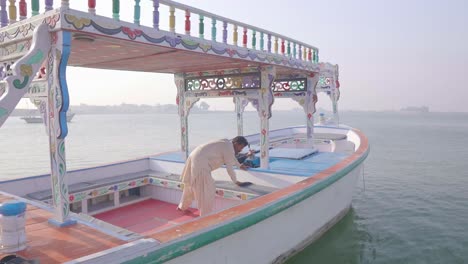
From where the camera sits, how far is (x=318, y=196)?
555 cm

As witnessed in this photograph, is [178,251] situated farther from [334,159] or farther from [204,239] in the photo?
[334,159]

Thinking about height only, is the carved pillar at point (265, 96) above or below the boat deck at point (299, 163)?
above

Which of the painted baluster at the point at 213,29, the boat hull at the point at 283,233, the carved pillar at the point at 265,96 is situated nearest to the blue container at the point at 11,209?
the boat hull at the point at 283,233

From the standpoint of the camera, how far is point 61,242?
3.13 meters

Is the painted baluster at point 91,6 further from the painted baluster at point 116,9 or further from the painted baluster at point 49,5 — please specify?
the painted baluster at point 49,5

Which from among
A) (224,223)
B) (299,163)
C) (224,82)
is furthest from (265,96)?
(224,223)

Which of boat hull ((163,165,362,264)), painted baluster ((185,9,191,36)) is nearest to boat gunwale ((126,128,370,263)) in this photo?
boat hull ((163,165,362,264))

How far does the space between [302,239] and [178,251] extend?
9.47 feet

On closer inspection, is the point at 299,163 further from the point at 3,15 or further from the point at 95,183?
the point at 3,15

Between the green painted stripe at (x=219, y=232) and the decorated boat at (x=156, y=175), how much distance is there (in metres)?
0.01

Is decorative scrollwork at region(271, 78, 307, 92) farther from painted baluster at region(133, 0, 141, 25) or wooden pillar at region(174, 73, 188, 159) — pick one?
painted baluster at region(133, 0, 141, 25)

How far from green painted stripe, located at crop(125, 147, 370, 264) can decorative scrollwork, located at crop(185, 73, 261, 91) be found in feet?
7.88

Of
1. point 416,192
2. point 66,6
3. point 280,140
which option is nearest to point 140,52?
point 66,6

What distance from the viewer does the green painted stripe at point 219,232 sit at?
2855 mm
